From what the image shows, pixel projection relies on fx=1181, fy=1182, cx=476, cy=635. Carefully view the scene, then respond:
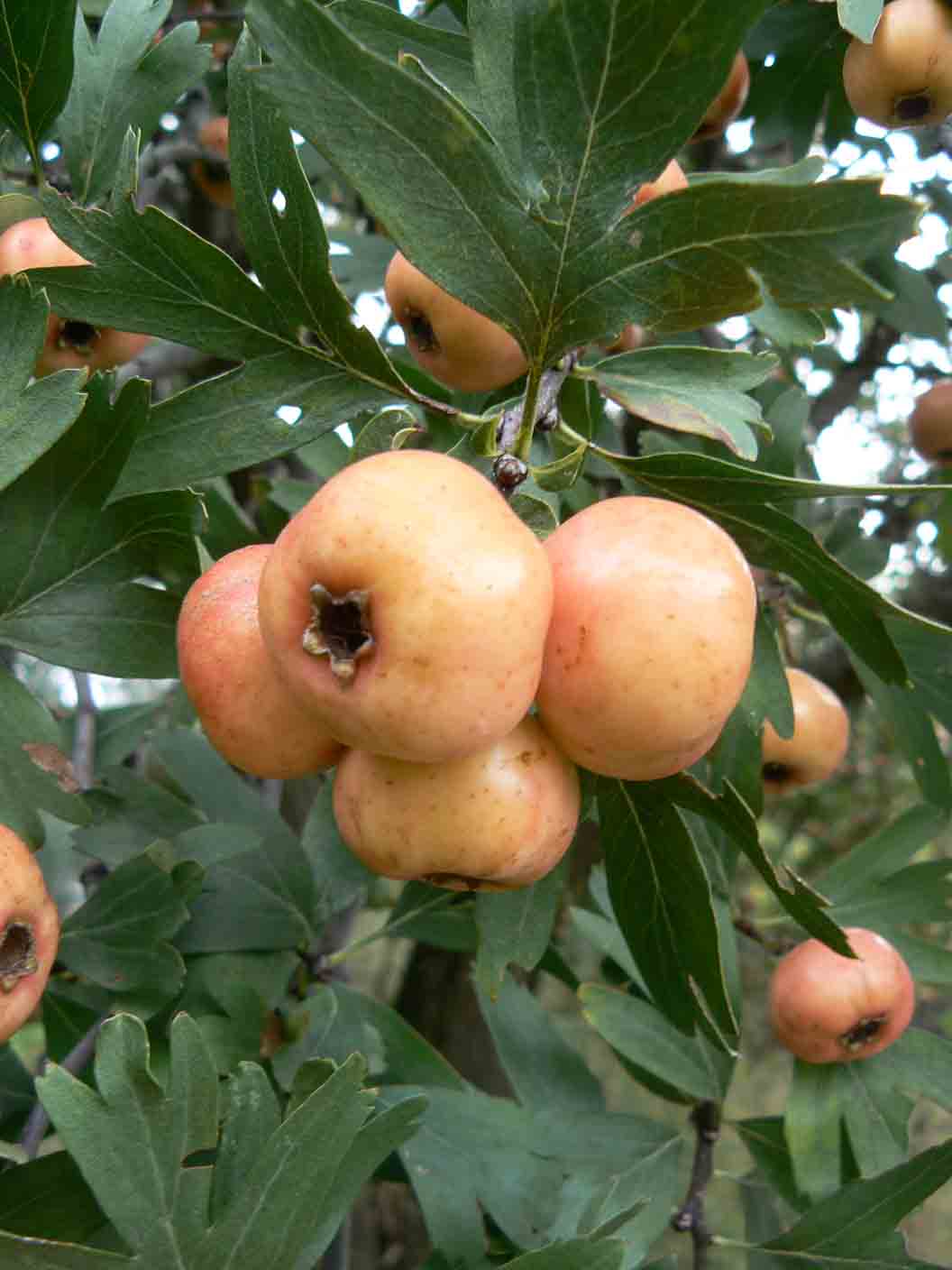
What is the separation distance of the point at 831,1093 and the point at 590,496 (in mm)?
976

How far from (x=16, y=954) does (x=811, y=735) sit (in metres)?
1.36

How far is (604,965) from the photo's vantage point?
1985 millimetres

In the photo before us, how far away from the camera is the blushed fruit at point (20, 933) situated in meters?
1.08

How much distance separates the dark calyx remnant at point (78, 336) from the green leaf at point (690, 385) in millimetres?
695

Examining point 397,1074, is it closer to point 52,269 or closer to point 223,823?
point 223,823

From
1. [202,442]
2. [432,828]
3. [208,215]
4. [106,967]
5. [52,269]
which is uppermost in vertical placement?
[52,269]

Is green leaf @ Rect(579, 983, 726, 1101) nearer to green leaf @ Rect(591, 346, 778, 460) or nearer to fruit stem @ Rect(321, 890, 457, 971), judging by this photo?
fruit stem @ Rect(321, 890, 457, 971)

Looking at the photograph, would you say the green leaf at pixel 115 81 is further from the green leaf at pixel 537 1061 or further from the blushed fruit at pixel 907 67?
the green leaf at pixel 537 1061

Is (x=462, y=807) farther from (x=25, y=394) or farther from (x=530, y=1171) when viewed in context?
(x=530, y=1171)

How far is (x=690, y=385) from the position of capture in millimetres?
1022

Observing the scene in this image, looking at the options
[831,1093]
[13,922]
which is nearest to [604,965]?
[831,1093]

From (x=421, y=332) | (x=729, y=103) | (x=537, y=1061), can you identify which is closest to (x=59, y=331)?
(x=421, y=332)

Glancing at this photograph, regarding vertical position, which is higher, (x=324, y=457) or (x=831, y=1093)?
(x=324, y=457)

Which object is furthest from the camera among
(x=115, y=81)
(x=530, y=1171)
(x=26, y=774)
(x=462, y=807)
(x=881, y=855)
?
(x=881, y=855)
